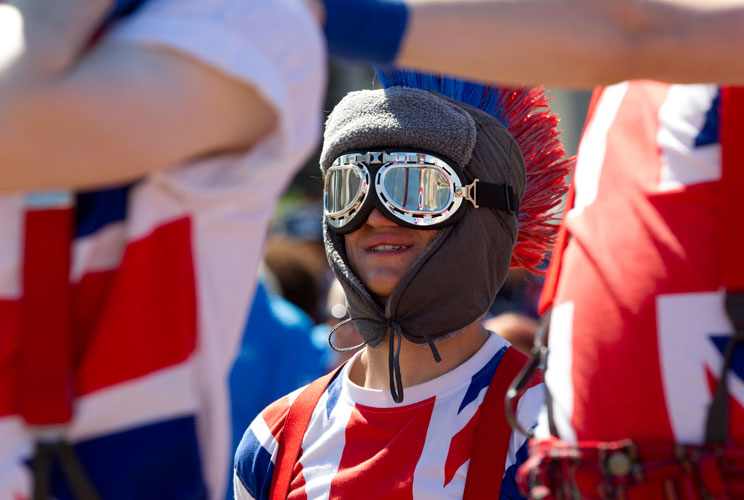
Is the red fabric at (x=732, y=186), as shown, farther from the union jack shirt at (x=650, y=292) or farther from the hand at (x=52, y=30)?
the hand at (x=52, y=30)

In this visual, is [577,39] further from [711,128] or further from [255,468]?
[255,468]

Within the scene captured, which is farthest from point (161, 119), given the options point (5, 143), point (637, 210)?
point (637, 210)

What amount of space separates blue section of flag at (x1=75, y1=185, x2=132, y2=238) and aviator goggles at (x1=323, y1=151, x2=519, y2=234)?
127 cm

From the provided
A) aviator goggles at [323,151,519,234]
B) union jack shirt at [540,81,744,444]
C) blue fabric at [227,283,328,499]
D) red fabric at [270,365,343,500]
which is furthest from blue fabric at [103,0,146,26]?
blue fabric at [227,283,328,499]

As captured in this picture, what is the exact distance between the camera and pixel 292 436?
2.50m

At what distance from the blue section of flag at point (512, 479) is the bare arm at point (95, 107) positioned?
53.1 inches

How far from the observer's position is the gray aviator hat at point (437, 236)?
242 centimetres

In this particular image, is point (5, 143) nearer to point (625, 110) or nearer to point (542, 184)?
point (625, 110)

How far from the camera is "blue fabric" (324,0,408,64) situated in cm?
123

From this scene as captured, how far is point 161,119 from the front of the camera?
3.63 feet

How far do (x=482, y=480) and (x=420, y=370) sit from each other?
415mm

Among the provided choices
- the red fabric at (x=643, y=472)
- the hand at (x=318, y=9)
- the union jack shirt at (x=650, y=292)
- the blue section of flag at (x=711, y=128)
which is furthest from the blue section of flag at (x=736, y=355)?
the hand at (x=318, y=9)

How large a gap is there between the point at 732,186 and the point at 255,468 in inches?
64.6

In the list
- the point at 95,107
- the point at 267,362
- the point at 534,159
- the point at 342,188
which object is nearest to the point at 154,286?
the point at 95,107
